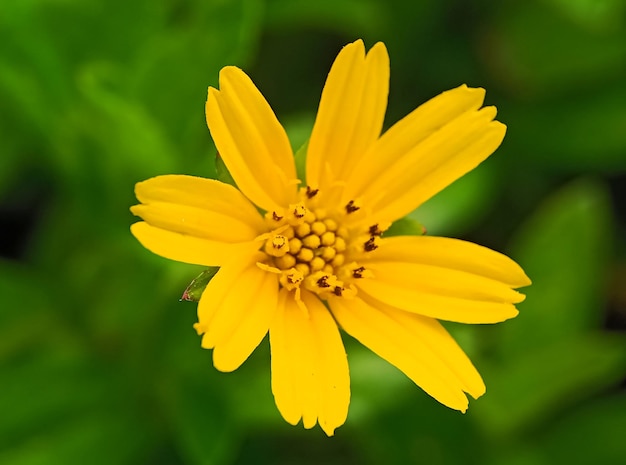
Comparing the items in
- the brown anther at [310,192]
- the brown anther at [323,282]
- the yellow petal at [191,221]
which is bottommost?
the yellow petal at [191,221]

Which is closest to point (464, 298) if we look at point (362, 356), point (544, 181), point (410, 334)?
point (410, 334)

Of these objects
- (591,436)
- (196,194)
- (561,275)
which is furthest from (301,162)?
(591,436)

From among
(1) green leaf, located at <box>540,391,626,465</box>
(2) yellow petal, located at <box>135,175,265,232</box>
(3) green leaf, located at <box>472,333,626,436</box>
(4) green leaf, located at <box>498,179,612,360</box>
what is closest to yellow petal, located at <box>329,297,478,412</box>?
(2) yellow petal, located at <box>135,175,265,232</box>

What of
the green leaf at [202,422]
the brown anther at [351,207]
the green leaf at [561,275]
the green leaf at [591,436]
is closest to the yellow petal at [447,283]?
the brown anther at [351,207]

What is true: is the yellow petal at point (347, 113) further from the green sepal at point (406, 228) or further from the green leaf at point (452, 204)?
the green leaf at point (452, 204)

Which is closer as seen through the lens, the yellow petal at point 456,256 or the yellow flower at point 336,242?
the yellow flower at point 336,242

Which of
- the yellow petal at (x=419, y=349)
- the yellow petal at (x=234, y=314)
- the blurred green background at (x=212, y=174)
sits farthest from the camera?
the blurred green background at (x=212, y=174)
